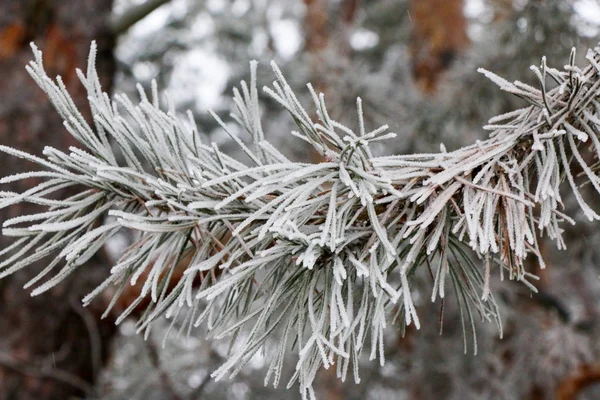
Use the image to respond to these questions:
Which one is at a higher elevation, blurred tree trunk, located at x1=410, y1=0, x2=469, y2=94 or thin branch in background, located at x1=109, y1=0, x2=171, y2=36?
blurred tree trunk, located at x1=410, y1=0, x2=469, y2=94

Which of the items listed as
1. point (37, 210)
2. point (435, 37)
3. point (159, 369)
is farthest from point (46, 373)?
point (435, 37)

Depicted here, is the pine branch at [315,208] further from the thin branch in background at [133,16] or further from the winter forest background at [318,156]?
the thin branch in background at [133,16]

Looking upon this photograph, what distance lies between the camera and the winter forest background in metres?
1.92

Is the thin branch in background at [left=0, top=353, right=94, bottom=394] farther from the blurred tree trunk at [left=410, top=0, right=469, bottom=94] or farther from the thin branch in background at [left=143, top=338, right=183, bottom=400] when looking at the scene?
the blurred tree trunk at [left=410, top=0, right=469, bottom=94]

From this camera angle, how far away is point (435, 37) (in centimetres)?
358

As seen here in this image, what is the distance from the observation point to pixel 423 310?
2.91 meters

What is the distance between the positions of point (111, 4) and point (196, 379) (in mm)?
1720

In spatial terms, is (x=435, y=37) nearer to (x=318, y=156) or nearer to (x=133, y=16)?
(x=318, y=156)

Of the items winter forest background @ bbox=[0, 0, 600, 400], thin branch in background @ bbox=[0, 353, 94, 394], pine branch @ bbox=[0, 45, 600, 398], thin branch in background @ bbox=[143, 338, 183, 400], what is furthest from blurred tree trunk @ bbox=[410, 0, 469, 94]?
pine branch @ bbox=[0, 45, 600, 398]

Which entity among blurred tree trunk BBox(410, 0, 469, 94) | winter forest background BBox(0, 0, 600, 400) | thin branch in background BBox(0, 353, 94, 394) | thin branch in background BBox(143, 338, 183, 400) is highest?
blurred tree trunk BBox(410, 0, 469, 94)

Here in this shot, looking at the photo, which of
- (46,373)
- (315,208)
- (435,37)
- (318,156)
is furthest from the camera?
(435,37)

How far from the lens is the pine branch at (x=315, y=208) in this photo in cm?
58

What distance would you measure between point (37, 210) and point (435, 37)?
2.40 metres

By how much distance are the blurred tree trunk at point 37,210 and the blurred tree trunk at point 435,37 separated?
1.97 meters
